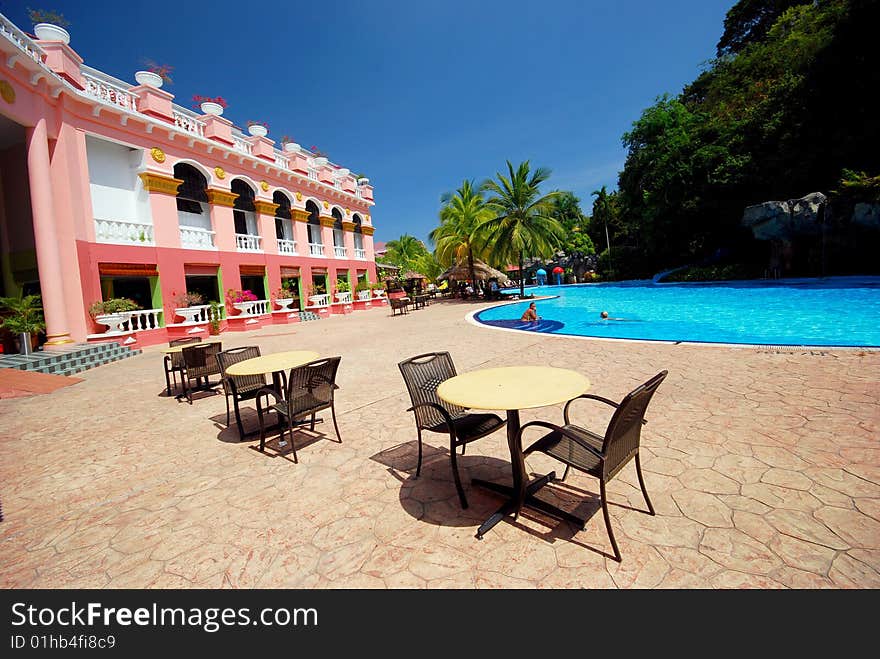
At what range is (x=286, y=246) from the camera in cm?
2128

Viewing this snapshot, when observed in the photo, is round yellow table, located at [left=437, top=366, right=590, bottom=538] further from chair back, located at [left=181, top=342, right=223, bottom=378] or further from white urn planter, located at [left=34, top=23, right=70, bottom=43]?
white urn planter, located at [left=34, top=23, right=70, bottom=43]

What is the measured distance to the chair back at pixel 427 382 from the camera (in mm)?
3459

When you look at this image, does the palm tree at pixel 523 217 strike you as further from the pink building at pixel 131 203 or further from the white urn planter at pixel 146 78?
→ the white urn planter at pixel 146 78

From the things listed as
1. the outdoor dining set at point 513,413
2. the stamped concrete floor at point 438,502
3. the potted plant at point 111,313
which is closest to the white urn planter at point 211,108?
the potted plant at point 111,313

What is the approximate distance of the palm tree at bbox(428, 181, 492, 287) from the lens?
26.9 metres

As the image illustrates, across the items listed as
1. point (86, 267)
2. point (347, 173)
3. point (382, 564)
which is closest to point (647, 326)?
point (382, 564)

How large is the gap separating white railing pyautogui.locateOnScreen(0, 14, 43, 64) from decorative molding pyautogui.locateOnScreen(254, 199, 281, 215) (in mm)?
8737

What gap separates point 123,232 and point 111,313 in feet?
10.7

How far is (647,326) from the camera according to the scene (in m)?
14.9

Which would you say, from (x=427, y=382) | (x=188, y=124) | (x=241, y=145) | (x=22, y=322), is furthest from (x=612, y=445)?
(x=241, y=145)

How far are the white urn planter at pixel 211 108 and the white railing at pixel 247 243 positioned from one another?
534cm
